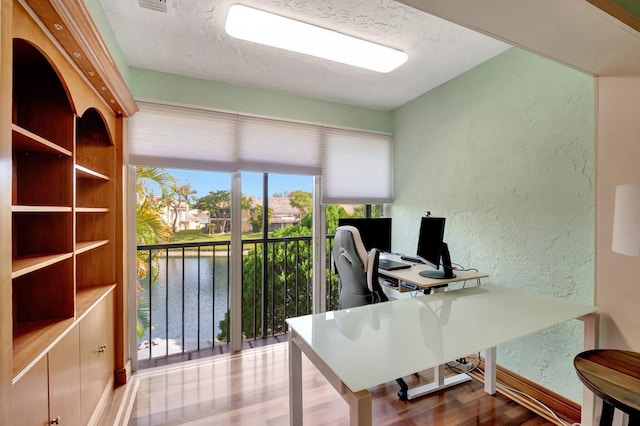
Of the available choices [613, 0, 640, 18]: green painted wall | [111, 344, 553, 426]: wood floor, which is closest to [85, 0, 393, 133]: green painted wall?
[613, 0, 640, 18]: green painted wall

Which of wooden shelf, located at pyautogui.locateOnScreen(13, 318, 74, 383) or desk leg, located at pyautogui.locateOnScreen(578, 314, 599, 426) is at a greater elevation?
wooden shelf, located at pyautogui.locateOnScreen(13, 318, 74, 383)

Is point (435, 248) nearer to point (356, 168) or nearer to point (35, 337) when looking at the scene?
point (356, 168)

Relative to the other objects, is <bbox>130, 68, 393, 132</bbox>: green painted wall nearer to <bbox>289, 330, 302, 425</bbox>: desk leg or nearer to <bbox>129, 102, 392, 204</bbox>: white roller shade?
<bbox>129, 102, 392, 204</bbox>: white roller shade

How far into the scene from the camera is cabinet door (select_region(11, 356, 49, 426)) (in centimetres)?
99

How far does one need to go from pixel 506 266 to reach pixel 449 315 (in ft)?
3.13

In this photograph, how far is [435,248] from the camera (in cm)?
210

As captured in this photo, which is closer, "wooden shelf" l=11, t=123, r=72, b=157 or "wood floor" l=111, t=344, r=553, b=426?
"wooden shelf" l=11, t=123, r=72, b=157

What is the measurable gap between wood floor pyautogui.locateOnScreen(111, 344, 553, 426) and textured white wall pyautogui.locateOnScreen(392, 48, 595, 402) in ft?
1.56

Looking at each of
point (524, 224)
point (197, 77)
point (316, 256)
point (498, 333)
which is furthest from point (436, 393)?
point (197, 77)

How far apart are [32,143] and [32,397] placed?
102 centimetres

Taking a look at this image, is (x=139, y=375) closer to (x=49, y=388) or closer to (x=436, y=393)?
(x=49, y=388)

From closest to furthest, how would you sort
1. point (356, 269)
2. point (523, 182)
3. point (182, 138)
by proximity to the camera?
point (523, 182) < point (356, 269) < point (182, 138)

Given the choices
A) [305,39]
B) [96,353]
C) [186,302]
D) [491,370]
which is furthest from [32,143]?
[491,370]

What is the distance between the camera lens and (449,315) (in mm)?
1584
